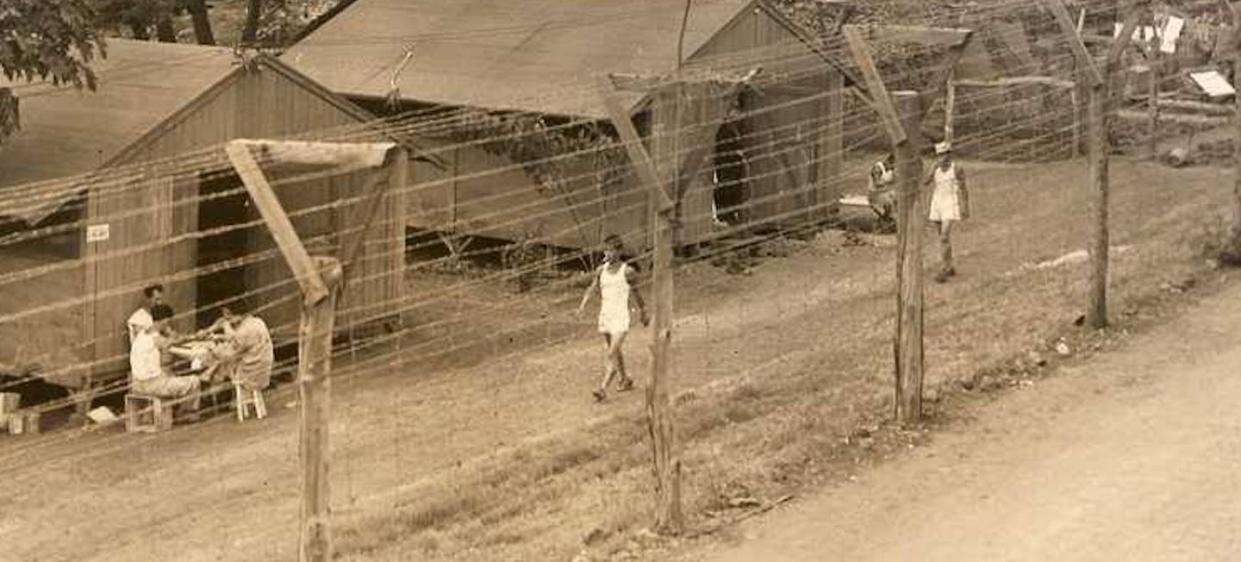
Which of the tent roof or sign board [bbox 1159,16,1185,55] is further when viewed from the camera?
sign board [bbox 1159,16,1185,55]

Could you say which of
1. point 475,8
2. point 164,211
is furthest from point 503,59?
point 164,211

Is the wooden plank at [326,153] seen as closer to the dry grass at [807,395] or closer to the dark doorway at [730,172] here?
the dry grass at [807,395]

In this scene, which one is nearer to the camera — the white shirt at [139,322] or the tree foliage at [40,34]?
the white shirt at [139,322]

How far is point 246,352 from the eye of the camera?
1603 centimetres

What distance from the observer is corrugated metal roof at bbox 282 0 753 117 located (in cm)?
2314

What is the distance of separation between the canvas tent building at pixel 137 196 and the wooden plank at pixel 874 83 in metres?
5.28

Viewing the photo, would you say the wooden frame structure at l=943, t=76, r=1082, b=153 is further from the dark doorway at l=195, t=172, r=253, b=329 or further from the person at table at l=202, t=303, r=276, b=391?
the person at table at l=202, t=303, r=276, b=391

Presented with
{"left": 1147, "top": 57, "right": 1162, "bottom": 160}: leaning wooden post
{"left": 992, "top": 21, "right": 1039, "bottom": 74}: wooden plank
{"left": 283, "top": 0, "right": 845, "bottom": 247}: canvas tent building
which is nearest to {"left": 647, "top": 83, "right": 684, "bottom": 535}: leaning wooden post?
{"left": 283, "top": 0, "right": 845, "bottom": 247}: canvas tent building

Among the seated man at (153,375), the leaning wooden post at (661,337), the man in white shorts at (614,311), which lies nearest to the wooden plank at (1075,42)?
the man in white shorts at (614,311)

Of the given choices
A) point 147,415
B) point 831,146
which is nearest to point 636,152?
point 147,415

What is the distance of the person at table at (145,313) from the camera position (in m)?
15.9

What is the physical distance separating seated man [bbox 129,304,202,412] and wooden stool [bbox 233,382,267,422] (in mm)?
374

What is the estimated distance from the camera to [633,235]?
2264cm

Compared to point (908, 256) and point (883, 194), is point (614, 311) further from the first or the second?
point (883, 194)
